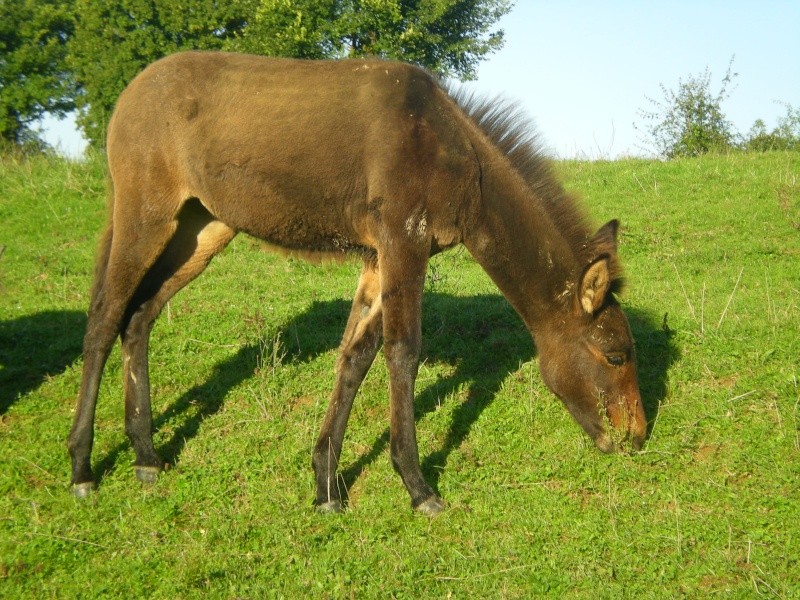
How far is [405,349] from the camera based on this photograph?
5512 mm

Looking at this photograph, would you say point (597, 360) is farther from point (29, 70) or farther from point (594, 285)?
point (29, 70)

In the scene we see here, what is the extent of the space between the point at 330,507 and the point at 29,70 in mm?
25576

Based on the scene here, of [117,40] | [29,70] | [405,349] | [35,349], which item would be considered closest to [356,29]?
[117,40]

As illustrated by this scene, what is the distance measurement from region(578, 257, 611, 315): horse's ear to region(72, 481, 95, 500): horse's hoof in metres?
3.68

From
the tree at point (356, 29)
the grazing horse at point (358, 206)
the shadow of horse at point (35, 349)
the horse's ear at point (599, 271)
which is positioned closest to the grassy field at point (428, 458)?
the shadow of horse at point (35, 349)

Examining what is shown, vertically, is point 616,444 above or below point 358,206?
below

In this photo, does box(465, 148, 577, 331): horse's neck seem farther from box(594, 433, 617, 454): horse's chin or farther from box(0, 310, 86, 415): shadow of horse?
box(0, 310, 86, 415): shadow of horse

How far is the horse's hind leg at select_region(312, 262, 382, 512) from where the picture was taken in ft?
18.7

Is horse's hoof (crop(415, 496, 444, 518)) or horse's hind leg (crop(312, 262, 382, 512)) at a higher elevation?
horse's hind leg (crop(312, 262, 382, 512))

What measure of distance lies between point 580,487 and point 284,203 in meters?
2.82

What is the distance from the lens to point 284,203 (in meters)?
5.91

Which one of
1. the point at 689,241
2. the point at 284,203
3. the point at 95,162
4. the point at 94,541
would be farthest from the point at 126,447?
the point at 95,162

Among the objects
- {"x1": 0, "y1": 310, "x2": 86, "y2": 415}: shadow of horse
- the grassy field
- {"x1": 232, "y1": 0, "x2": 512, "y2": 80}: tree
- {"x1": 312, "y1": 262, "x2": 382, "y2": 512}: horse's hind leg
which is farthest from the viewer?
{"x1": 232, "y1": 0, "x2": 512, "y2": 80}: tree

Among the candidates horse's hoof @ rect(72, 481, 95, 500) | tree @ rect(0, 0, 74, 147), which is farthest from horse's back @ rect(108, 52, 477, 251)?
tree @ rect(0, 0, 74, 147)
